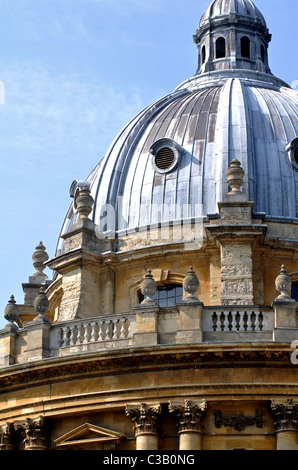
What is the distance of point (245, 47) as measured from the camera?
54.0 m

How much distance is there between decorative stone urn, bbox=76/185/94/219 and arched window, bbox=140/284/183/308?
3.40 metres

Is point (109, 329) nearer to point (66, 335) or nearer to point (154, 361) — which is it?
point (66, 335)

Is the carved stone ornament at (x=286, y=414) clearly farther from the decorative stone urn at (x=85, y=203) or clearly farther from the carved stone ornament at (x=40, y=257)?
the carved stone ornament at (x=40, y=257)

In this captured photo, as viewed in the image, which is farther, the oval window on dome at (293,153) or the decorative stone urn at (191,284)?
the oval window on dome at (293,153)

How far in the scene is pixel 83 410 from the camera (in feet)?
127

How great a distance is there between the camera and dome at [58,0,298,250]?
148 ft

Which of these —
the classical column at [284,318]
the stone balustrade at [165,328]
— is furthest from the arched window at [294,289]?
the stone balustrade at [165,328]

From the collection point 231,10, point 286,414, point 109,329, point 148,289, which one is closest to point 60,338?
point 109,329

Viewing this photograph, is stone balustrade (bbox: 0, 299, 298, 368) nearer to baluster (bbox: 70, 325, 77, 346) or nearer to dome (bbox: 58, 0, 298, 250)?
baluster (bbox: 70, 325, 77, 346)

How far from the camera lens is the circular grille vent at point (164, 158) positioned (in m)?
46.0

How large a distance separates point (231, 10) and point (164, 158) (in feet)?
34.1

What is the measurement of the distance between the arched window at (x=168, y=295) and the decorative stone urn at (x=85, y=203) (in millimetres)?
3405

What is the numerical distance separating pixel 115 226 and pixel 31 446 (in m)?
9.11

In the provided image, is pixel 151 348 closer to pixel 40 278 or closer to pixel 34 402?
pixel 34 402
